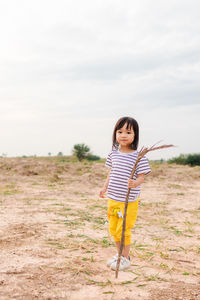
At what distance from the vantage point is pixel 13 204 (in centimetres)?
650

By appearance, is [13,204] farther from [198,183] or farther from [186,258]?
[198,183]

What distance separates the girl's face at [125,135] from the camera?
128 inches

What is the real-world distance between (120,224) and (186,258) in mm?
1093

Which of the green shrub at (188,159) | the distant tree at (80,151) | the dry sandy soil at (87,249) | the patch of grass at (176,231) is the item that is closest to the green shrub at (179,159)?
the green shrub at (188,159)

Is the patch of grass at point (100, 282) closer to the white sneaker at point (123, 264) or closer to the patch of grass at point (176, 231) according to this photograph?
the white sneaker at point (123, 264)

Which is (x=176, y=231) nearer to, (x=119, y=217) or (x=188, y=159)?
(x=119, y=217)

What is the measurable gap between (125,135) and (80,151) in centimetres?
1373

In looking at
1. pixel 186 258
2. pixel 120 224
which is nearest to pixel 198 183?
pixel 186 258

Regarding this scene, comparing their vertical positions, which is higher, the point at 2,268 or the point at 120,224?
the point at 120,224

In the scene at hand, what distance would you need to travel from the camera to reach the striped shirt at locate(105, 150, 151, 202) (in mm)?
3188

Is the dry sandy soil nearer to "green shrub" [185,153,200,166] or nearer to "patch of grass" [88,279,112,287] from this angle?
"patch of grass" [88,279,112,287]

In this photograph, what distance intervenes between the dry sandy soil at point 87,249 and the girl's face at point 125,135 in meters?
1.31

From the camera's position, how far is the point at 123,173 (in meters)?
3.28

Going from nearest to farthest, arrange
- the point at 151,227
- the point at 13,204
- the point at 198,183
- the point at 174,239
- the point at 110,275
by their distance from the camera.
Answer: the point at 110,275 < the point at 174,239 < the point at 151,227 < the point at 13,204 < the point at 198,183
